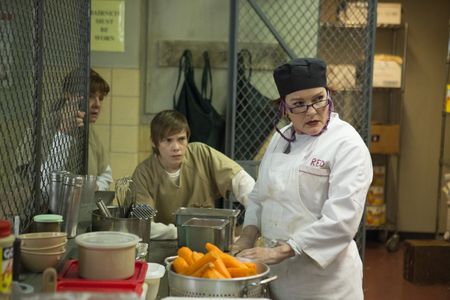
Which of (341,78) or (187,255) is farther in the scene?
(341,78)

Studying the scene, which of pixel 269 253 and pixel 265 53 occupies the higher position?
pixel 265 53

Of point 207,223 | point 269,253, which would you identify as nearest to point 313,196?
point 269,253

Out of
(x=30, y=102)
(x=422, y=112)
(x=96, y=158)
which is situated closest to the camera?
(x=30, y=102)

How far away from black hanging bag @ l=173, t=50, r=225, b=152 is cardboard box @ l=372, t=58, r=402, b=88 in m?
2.07

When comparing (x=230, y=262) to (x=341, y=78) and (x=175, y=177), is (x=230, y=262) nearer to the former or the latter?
(x=175, y=177)

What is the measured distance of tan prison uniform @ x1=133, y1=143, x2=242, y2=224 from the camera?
9.21 feet

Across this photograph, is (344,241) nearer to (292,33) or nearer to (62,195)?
(62,195)

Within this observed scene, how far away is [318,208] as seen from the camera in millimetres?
2006

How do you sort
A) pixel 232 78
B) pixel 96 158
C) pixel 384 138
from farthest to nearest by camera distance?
1. pixel 384 138
2. pixel 232 78
3. pixel 96 158

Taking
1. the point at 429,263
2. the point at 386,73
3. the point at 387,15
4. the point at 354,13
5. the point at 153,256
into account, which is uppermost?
the point at 387,15

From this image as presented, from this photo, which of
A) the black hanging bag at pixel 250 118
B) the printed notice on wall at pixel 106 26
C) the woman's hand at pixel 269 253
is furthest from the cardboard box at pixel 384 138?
the woman's hand at pixel 269 253

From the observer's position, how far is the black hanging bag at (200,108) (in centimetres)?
409

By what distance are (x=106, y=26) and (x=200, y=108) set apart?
0.85m

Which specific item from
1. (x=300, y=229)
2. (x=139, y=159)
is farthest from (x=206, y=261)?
(x=139, y=159)
